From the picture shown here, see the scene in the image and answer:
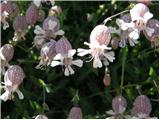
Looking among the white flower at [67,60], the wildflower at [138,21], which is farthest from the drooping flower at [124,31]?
Answer: the white flower at [67,60]

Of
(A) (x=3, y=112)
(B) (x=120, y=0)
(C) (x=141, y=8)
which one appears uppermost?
(B) (x=120, y=0)

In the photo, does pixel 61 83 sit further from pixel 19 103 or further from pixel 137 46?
pixel 137 46

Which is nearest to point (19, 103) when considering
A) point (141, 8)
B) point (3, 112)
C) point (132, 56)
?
point (3, 112)

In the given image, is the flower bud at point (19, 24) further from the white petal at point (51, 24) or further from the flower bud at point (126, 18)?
the flower bud at point (126, 18)

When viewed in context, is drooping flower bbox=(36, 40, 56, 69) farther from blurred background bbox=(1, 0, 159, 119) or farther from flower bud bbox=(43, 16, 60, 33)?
blurred background bbox=(1, 0, 159, 119)

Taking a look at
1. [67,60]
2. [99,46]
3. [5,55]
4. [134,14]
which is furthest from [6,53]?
[134,14]

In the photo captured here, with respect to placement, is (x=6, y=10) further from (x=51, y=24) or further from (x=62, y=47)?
(x=62, y=47)
